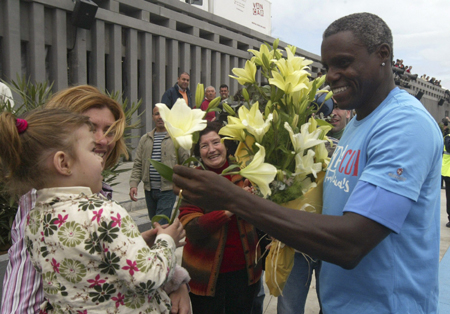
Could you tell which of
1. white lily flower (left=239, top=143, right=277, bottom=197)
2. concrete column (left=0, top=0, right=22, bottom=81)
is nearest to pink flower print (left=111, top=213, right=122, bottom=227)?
white lily flower (left=239, top=143, right=277, bottom=197)

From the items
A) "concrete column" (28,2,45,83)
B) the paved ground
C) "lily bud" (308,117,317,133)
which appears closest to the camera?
"lily bud" (308,117,317,133)

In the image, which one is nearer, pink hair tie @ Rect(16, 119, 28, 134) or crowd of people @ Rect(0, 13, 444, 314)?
crowd of people @ Rect(0, 13, 444, 314)

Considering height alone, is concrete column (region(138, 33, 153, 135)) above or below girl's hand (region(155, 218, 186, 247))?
above

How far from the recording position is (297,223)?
0.97m

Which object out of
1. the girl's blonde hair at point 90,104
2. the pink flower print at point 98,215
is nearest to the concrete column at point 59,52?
the girl's blonde hair at point 90,104

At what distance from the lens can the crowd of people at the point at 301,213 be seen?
37.3 inches

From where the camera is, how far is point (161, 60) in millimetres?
10836

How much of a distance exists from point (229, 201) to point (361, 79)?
0.58 metres

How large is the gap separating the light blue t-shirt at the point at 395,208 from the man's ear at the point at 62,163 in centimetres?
90

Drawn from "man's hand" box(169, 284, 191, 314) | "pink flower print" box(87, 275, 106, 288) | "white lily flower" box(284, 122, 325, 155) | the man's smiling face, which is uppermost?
the man's smiling face

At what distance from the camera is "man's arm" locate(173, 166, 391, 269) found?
0.94 meters

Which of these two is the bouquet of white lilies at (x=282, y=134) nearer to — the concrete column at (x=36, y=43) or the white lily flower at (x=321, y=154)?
the white lily flower at (x=321, y=154)

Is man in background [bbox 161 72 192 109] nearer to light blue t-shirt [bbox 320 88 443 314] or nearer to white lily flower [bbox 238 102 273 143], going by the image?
white lily flower [bbox 238 102 273 143]

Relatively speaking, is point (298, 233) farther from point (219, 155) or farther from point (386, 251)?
point (219, 155)
